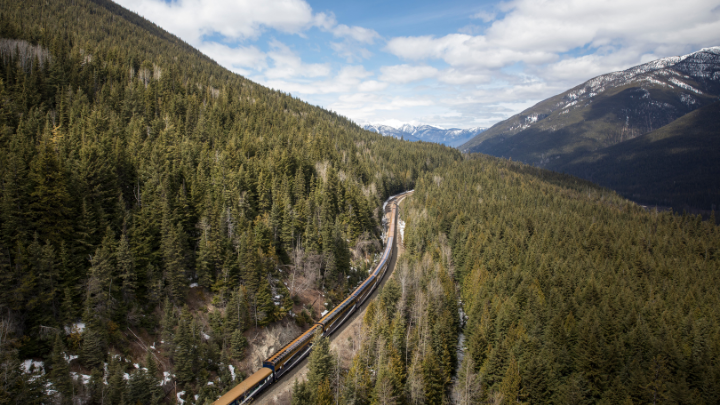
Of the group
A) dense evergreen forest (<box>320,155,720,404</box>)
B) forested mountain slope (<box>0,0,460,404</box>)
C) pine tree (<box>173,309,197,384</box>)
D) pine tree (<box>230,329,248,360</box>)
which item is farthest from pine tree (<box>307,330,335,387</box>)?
pine tree (<box>173,309,197,384</box>)

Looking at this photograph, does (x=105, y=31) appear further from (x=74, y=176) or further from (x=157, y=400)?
(x=157, y=400)

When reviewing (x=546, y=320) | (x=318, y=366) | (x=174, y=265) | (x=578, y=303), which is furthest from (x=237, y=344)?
(x=578, y=303)

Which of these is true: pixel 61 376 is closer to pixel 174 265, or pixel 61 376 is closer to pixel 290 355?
pixel 174 265

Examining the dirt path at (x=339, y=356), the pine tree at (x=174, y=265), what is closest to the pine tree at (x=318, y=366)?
the dirt path at (x=339, y=356)

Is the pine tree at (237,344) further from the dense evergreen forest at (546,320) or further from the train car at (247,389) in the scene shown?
the dense evergreen forest at (546,320)

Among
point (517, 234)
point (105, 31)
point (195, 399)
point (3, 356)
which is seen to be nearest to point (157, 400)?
point (195, 399)

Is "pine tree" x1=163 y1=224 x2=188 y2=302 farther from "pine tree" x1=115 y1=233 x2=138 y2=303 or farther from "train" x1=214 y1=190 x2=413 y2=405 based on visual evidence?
"train" x1=214 y1=190 x2=413 y2=405
